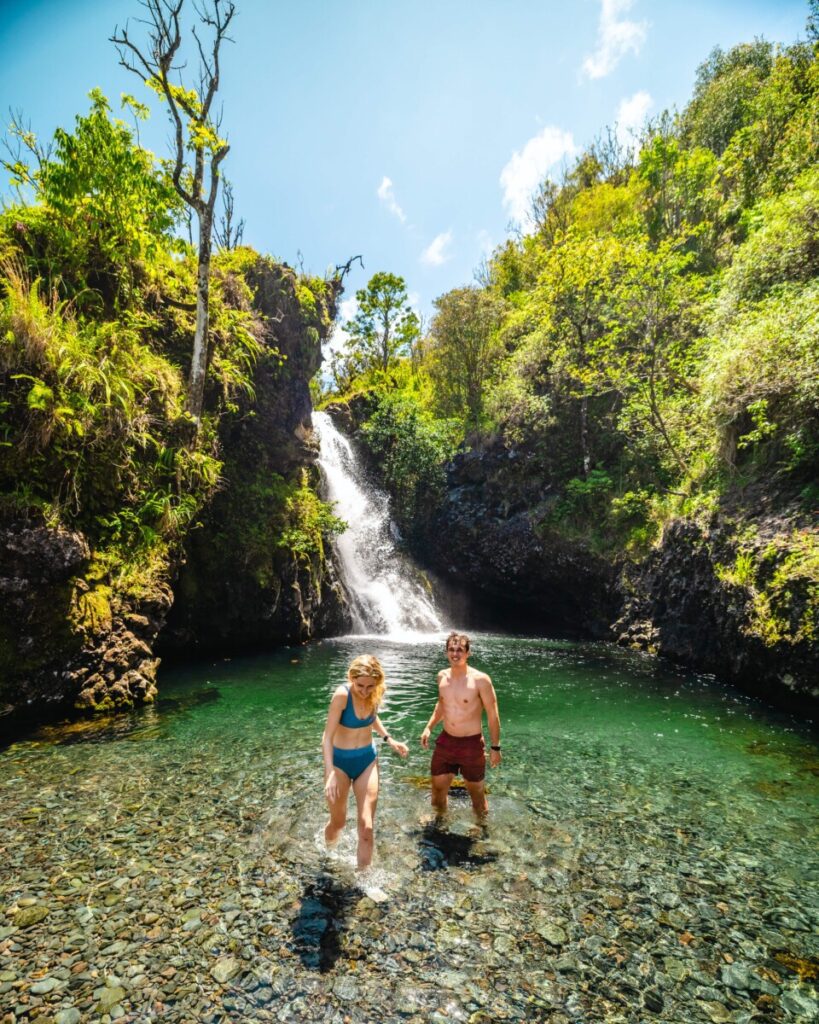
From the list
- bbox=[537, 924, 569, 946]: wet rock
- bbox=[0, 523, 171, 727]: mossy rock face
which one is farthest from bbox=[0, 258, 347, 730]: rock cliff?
bbox=[537, 924, 569, 946]: wet rock

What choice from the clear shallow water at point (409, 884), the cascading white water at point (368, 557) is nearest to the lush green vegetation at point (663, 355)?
the cascading white water at point (368, 557)

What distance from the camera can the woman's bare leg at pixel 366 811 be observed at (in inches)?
174

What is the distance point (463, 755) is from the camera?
5371mm

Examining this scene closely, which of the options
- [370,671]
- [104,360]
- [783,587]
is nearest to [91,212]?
[104,360]

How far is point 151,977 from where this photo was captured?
3367mm

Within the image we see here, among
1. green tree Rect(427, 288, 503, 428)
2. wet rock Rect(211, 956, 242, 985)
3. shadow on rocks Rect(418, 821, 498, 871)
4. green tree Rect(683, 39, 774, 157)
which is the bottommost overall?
shadow on rocks Rect(418, 821, 498, 871)

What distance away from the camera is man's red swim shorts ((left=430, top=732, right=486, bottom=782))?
5.36m

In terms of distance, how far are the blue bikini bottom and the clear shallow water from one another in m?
1.03

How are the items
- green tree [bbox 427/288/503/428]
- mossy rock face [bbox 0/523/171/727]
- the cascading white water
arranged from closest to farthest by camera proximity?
mossy rock face [bbox 0/523/171/727] < the cascading white water < green tree [bbox 427/288/503/428]

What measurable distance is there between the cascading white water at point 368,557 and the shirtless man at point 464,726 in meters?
15.3

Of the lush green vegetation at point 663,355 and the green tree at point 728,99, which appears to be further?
the green tree at point 728,99

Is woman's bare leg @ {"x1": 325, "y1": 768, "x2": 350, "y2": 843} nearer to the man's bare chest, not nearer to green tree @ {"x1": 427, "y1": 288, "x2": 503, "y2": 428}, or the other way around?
the man's bare chest

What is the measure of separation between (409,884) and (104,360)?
1037cm

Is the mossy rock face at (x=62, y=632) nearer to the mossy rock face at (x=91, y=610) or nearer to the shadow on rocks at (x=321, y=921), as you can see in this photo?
the mossy rock face at (x=91, y=610)
